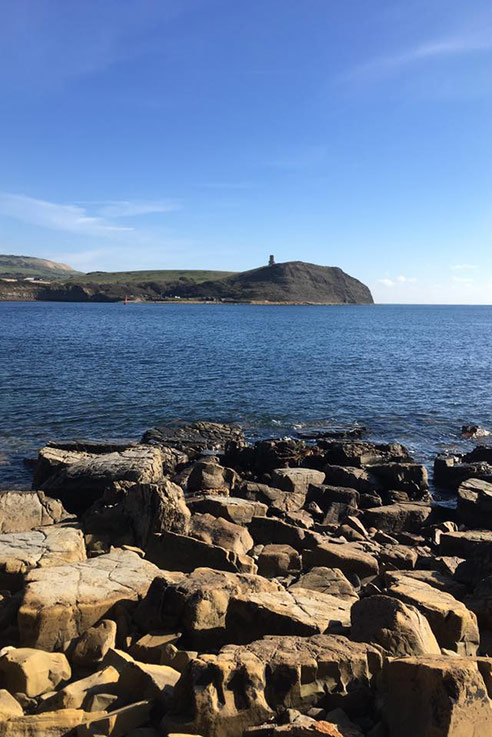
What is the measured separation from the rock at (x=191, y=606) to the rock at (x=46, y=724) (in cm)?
180

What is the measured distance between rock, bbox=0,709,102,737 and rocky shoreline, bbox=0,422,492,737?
0.01m

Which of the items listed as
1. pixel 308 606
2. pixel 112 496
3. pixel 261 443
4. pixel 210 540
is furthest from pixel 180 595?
pixel 261 443

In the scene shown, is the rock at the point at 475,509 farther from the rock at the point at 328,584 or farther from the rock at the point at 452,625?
the rock at the point at 452,625

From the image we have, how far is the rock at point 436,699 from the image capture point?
17.1 feet

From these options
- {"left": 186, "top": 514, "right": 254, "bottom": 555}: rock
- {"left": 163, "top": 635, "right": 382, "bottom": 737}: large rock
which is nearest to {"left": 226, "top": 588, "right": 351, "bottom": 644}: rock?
{"left": 163, "top": 635, "right": 382, "bottom": 737}: large rock

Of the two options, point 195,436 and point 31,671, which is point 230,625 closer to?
point 31,671

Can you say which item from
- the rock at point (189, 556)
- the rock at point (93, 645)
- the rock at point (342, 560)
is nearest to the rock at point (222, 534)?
the rock at point (189, 556)

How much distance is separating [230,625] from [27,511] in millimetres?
7839

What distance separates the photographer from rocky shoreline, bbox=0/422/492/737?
562 centimetres

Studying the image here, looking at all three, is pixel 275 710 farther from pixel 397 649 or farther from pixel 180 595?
pixel 180 595

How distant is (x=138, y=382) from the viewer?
3991cm

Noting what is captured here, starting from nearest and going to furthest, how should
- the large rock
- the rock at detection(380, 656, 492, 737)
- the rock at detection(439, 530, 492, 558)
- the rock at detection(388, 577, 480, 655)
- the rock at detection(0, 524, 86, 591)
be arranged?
1. the rock at detection(380, 656, 492, 737)
2. the large rock
3. the rock at detection(388, 577, 480, 655)
4. the rock at detection(0, 524, 86, 591)
5. the rock at detection(439, 530, 492, 558)

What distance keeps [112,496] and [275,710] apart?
8.75 metres

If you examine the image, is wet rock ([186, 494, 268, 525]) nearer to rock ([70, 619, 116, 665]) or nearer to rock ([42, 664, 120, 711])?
rock ([70, 619, 116, 665])
